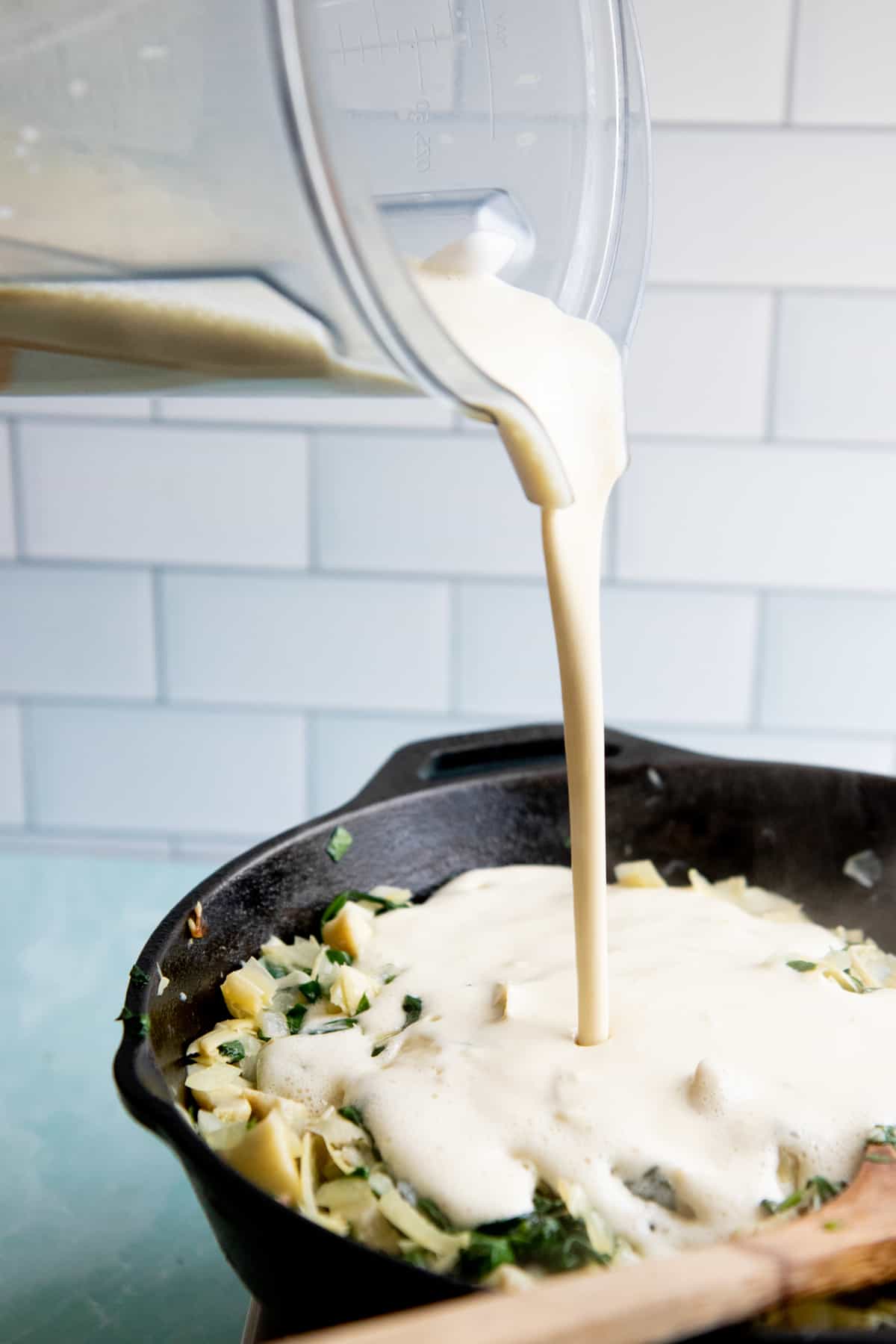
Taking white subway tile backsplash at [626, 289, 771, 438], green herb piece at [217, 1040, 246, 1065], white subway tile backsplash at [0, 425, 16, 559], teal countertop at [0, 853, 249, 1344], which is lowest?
teal countertop at [0, 853, 249, 1344]

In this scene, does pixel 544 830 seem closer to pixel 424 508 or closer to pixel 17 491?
pixel 424 508

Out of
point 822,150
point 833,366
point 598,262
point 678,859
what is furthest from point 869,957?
point 822,150

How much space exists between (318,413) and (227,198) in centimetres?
89

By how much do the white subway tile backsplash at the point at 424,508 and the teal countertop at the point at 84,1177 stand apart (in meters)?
0.46

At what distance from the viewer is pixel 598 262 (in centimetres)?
88

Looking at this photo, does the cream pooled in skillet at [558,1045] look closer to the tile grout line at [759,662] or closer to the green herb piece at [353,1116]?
the green herb piece at [353,1116]

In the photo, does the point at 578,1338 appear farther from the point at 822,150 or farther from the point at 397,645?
the point at 822,150

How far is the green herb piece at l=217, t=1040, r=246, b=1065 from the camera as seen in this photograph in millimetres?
833

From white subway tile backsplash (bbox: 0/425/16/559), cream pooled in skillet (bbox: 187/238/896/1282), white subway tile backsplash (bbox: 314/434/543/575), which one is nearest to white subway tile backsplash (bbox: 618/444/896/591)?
white subway tile backsplash (bbox: 314/434/543/575)

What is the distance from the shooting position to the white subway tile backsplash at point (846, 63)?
132 centimetres

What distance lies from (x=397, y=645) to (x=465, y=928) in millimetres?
638

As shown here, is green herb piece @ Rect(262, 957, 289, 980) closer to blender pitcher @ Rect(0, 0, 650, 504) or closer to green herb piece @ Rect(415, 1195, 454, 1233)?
green herb piece @ Rect(415, 1195, 454, 1233)

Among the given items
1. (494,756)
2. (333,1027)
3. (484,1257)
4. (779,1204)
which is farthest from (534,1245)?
(494,756)

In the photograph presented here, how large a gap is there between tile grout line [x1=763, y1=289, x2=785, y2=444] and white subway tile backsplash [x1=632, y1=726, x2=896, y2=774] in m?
0.35
